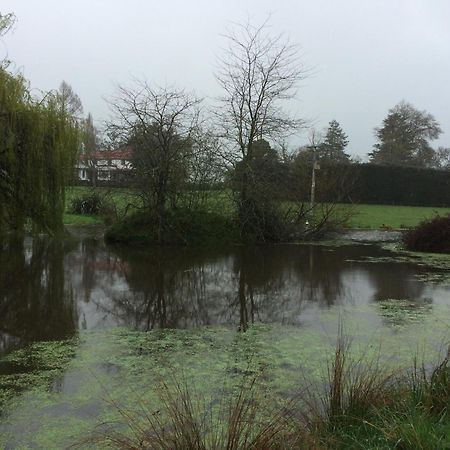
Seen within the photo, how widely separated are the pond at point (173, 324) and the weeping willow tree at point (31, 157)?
3.74ft

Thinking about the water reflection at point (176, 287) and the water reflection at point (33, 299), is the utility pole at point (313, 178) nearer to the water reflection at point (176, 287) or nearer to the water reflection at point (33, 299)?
the water reflection at point (176, 287)

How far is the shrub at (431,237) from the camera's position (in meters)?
15.6

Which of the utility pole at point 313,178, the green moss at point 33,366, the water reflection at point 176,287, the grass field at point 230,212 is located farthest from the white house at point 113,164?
the green moss at point 33,366

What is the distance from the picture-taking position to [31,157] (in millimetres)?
12055

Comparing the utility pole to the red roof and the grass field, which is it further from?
the red roof

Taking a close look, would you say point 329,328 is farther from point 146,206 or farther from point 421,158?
point 421,158

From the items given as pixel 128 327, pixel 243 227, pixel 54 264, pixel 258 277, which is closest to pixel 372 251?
pixel 243 227

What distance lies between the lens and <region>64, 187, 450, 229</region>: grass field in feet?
58.5

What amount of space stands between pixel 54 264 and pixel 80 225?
10.2 m

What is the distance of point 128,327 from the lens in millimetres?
7133


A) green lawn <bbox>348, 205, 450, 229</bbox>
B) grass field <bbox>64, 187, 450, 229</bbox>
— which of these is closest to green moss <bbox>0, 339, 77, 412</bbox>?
grass field <bbox>64, 187, 450, 229</bbox>

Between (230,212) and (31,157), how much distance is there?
25.3 ft

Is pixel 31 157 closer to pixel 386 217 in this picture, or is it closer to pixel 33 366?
pixel 33 366

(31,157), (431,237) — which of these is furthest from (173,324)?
(431,237)
